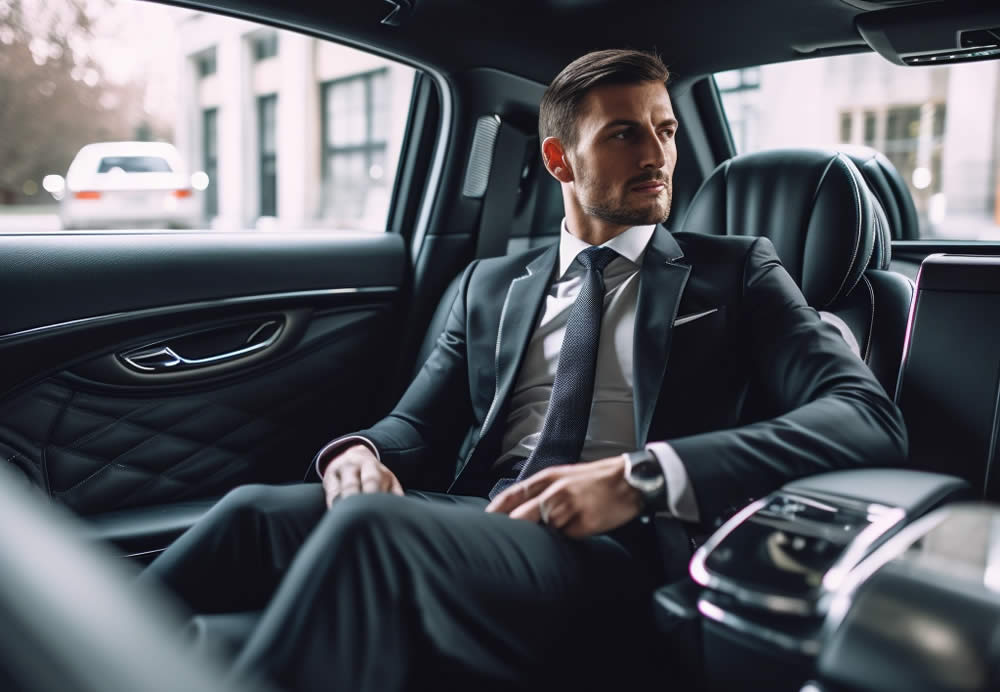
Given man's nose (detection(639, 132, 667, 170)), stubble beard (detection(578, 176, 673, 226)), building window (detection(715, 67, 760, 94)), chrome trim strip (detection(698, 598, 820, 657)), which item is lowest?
chrome trim strip (detection(698, 598, 820, 657))

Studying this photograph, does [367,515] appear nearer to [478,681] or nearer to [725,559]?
[478,681]

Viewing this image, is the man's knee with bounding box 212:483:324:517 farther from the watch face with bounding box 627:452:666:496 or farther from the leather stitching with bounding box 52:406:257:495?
the leather stitching with bounding box 52:406:257:495

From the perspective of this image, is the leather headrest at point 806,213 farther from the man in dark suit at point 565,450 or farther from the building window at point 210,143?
the building window at point 210,143

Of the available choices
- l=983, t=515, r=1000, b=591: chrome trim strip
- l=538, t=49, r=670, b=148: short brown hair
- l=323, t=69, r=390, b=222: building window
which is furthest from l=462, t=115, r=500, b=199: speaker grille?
l=323, t=69, r=390, b=222: building window

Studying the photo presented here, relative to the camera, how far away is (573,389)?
5.68 feet

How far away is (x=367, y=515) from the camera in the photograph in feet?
3.80

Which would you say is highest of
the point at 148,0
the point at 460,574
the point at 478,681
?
the point at 148,0

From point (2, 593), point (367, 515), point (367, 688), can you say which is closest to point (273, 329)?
point (367, 515)

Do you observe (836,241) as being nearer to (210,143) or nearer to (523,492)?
(523,492)

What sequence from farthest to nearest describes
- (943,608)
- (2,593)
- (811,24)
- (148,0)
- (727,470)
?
(811,24) → (148,0) → (727,470) → (943,608) → (2,593)

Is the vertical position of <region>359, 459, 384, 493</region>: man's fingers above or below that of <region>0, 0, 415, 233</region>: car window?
below

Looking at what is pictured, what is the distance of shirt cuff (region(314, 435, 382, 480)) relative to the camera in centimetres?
172

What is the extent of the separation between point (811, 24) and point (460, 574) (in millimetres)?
1859

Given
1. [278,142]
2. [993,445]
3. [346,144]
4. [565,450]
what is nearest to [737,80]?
[993,445]
